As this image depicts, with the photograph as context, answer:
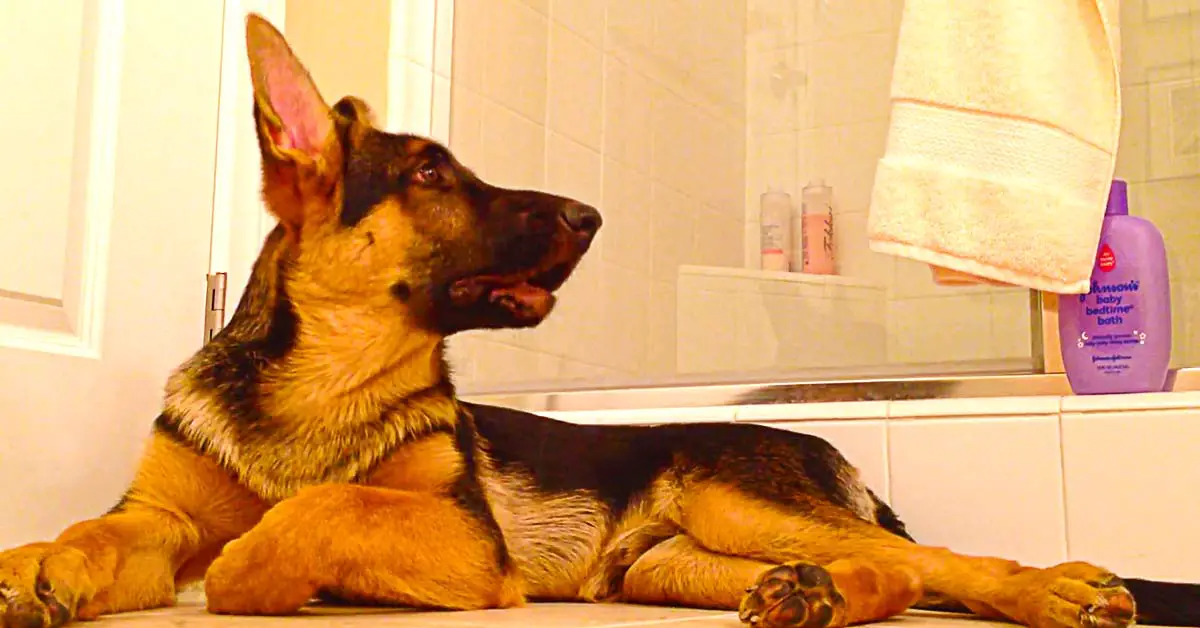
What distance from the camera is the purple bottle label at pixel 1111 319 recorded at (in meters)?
1.50

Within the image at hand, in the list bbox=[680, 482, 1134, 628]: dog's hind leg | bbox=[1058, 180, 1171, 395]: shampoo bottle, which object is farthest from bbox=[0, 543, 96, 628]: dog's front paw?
bbox=[1058, 180, 1171, 395]: shampoo bottle

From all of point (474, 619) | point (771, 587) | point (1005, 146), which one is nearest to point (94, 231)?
point (474, 619)

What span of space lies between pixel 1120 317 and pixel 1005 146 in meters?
0.27

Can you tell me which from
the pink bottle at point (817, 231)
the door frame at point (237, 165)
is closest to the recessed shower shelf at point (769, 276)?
the pink bottle at point (817, 231)

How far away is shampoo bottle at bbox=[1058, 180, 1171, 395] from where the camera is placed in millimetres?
1492

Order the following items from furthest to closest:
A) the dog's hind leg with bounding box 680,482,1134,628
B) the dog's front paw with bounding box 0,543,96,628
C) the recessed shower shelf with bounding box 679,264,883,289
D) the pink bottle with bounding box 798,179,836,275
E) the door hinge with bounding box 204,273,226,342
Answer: the pink bottle with bounding box 798,179,836,275 → the recessed shower shelf with bounding box 679,264,883,289 → the door hinge with bounding box 204,273,226,342 → the dog's hind leg with bounding box 680,482,1134,628 → the dog's front paw with bounding box 0,543,96,628

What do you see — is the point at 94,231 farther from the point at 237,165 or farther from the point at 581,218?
the point at 581,218

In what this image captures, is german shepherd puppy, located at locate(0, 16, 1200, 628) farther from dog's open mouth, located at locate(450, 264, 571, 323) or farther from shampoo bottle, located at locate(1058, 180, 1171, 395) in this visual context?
shampoo bottle, located at locate(1058, 180, 1171, 395)

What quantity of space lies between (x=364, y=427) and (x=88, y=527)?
0.29 m

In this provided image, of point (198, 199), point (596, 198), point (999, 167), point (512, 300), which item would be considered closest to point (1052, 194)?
point (999, 167)

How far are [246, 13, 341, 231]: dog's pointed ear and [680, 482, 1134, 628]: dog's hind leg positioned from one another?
0.59m

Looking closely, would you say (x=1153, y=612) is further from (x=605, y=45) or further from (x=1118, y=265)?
(x=605, y=45)

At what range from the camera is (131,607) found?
46.5 inches

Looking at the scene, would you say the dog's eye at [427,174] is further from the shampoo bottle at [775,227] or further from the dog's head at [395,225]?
the shampoo bottle at [775,227]
